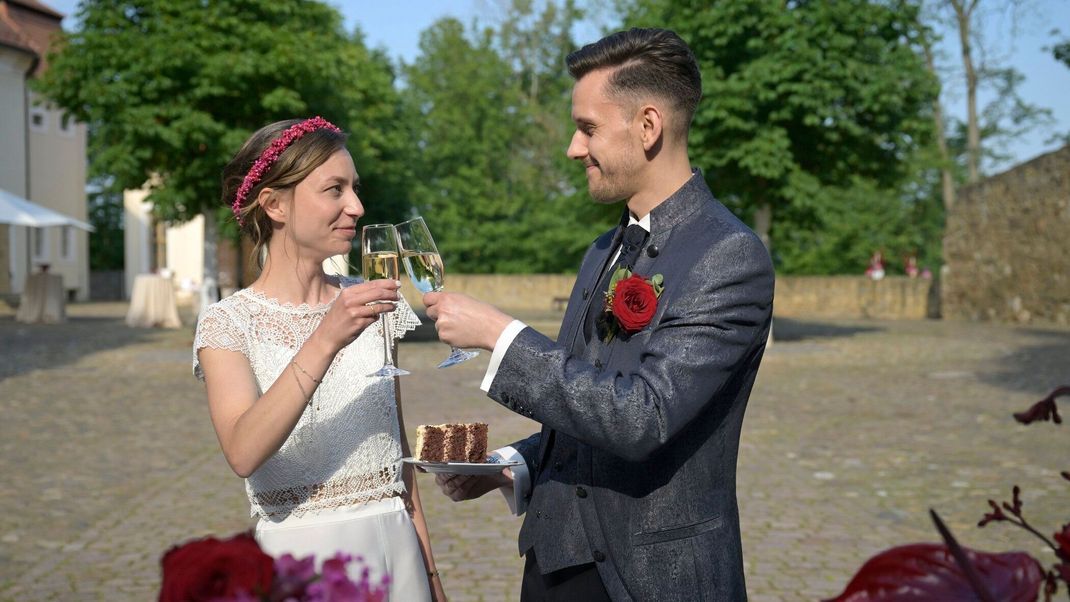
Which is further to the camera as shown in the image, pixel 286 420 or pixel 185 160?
pixel 185 160

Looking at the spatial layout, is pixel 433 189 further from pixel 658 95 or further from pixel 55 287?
pixel 658 95

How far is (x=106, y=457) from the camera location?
31.0 feet

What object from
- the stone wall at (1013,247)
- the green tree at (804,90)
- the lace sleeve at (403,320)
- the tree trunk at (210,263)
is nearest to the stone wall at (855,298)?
the stone wall at (1013,247)

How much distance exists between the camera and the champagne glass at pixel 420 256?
253 cm

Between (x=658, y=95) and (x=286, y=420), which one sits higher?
(x=658, y=95)

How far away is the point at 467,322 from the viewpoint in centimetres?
219

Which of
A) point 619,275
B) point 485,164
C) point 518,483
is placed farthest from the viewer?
point 485,164

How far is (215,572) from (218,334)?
1.88 meters

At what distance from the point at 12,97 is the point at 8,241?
18.0 ft

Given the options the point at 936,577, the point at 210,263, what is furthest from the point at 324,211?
the point at 210,263

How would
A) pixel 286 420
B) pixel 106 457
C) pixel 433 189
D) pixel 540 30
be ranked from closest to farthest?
1. pixel 286 420
2. pixel 106 457
3. pixel 433 189
4. pixel 540 30

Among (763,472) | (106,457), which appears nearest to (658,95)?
(763,472)

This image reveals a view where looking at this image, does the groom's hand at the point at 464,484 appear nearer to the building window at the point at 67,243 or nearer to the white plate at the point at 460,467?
the white plate at the point at 460,467

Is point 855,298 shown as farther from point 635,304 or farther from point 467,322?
point 467,322
